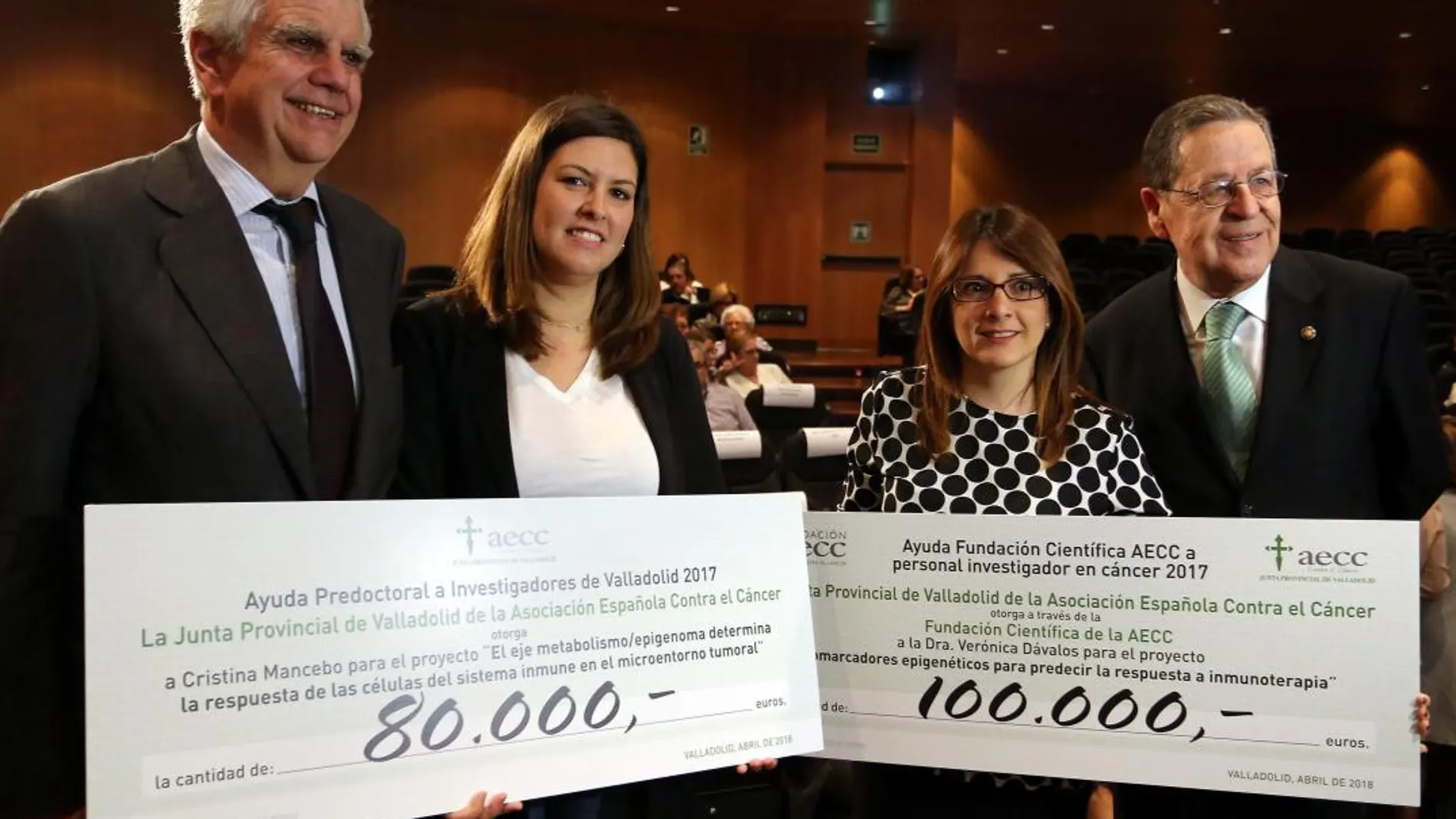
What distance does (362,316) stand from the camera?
5.44 feet

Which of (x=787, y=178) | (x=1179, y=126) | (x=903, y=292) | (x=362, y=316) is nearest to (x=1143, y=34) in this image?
(x=787, y=178)

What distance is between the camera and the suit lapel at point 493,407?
5.78ft

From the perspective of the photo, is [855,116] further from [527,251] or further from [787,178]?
[527,251]

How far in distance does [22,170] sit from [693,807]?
11.0 metres

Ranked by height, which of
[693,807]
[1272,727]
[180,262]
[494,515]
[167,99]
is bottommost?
[693,807]

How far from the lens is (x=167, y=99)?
10844 mm

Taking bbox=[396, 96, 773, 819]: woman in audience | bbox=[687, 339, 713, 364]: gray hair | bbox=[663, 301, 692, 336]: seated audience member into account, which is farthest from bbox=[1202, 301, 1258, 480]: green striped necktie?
bbox=[663, 301, 692, 336]: seated audience member

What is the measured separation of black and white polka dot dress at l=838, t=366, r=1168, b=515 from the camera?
1.88 m

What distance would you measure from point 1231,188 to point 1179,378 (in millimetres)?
346

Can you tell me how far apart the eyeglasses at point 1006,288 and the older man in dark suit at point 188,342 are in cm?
97

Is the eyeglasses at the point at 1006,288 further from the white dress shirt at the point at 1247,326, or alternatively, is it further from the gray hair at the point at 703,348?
the gray hair at the point at 703,348

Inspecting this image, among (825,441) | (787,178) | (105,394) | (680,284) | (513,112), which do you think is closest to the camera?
(105,394)

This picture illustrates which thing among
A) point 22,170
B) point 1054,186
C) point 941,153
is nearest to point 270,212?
point 22,170

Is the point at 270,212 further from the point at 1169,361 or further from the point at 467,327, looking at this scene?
the point at 1169,361
